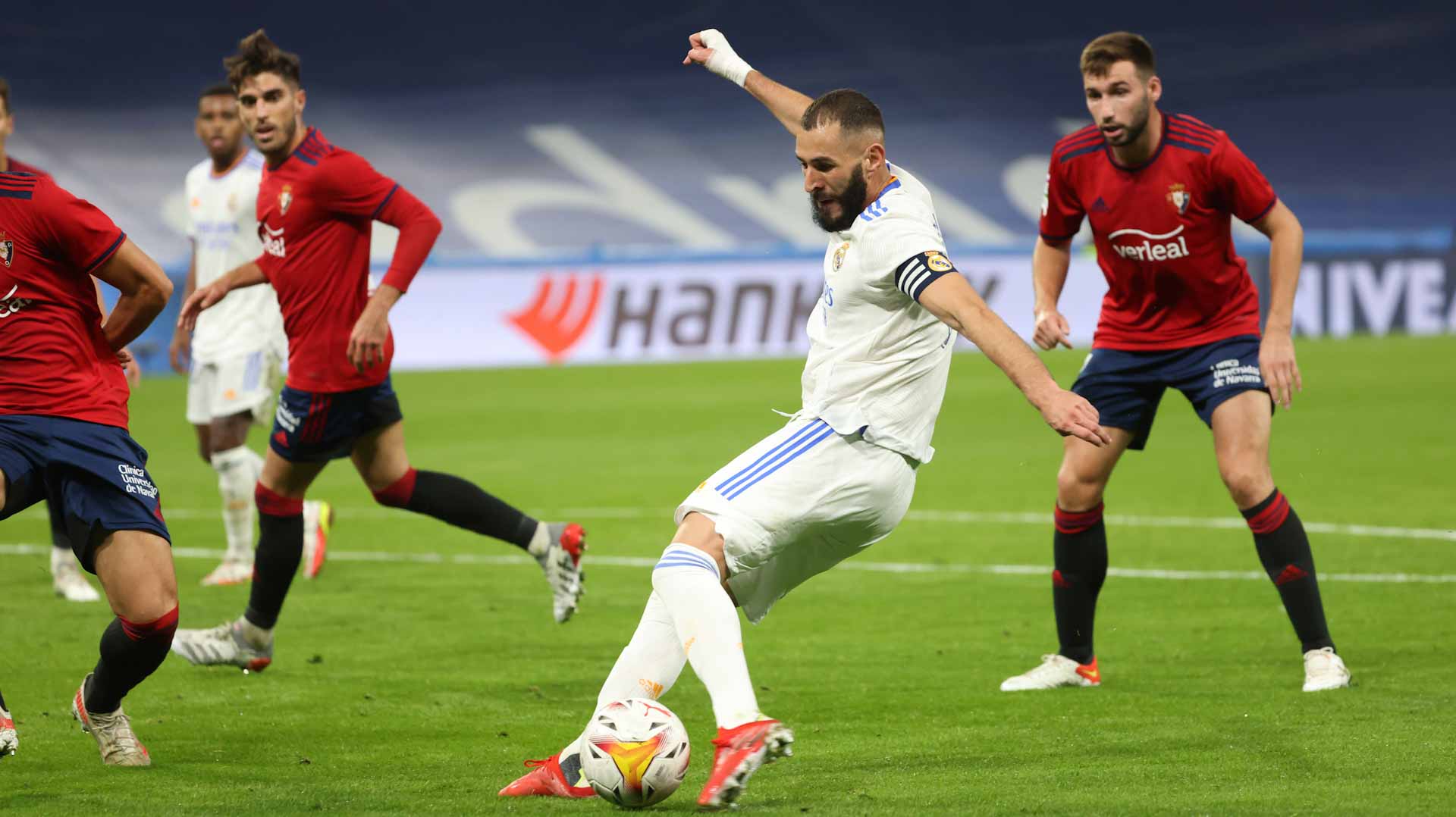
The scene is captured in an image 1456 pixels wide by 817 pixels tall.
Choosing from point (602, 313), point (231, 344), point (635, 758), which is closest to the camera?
point (635, 758)

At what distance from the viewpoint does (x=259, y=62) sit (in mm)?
6805

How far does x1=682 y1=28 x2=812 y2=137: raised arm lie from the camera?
224 inches

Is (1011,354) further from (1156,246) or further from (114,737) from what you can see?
(114,737)

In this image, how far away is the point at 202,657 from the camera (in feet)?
22.1

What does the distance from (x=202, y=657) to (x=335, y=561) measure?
10.7ft

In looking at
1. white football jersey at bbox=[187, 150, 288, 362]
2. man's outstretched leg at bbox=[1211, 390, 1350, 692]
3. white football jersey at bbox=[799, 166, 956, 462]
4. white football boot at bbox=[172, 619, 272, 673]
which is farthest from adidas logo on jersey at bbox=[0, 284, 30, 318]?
white football jersey at bbox=[187, 150, 288, 362]

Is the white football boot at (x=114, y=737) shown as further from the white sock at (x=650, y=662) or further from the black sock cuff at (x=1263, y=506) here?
the black sock cuff at (x=1263, y=506)

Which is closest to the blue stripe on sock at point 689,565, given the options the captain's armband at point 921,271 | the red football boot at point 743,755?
the red football boot at point 743,755

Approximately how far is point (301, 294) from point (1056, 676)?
3217 millimetres

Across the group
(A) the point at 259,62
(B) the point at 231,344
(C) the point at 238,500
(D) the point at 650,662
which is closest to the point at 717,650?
(D) the point at 650,662

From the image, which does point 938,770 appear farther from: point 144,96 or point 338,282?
point 144,96

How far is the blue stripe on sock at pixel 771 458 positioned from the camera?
468 centimetres

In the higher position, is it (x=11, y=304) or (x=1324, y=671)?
(x=11, y=304)

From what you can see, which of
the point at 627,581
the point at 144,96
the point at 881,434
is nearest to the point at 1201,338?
the point at 881,434
